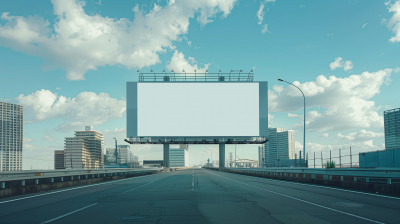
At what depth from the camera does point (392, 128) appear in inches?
→ 4963

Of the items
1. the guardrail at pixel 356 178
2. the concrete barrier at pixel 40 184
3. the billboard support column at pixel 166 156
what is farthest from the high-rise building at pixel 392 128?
the concrete barrier at pixel 40 184

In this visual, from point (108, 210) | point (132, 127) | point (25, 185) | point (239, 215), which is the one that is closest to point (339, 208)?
point (239, 215)

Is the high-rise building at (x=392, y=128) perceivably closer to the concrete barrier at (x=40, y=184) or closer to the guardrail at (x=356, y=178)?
the guardrail at (x=356, y=178)

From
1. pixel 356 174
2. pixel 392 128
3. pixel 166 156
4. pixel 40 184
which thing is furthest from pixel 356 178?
pixel 392 128

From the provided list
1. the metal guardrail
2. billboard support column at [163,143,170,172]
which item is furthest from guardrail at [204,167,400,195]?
billboard support column at [163,143,170,172]

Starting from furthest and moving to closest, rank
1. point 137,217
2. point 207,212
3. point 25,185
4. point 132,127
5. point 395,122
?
point 395,122, point 132,127, point 25,185, point 207,212, point 137,217

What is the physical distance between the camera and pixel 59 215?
30.3ft

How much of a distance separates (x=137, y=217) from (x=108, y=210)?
1.82 metres

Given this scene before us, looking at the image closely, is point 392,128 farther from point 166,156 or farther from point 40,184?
point 40,184

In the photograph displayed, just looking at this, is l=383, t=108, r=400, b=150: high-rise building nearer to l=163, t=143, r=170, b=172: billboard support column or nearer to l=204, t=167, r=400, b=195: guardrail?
l=163, t=143, r=170, b=172: billboard support column

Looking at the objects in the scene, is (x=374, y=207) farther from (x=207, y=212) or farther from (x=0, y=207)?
(x=0, y=207)

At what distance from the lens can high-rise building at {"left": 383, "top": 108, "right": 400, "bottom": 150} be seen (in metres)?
123

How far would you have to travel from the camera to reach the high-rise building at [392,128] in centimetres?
12261

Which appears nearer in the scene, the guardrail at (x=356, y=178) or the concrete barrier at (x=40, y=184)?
the concrete barrier at (x=40, y=184)
